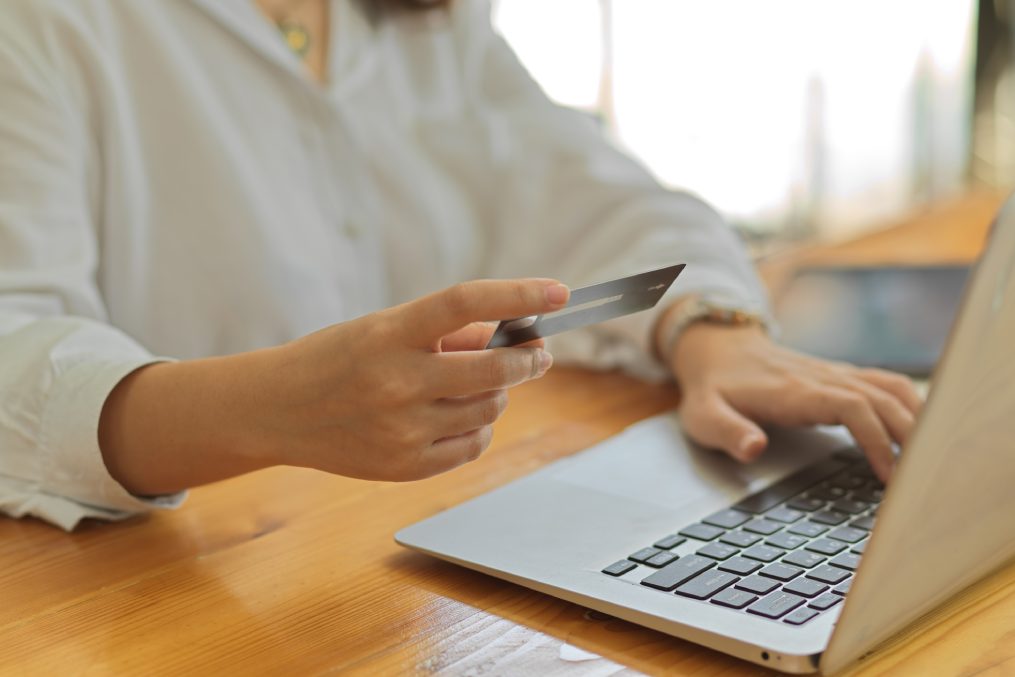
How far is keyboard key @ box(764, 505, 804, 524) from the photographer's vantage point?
1.87 feet

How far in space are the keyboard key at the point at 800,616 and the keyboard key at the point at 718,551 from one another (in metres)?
0.07

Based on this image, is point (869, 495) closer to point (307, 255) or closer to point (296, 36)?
point (307, 255)

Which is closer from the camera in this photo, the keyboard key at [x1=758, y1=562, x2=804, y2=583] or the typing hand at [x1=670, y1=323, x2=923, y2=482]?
the keyboard key at [x1=758, y1=562, x2=804, y2=583]

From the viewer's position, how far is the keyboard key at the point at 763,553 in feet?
1.67

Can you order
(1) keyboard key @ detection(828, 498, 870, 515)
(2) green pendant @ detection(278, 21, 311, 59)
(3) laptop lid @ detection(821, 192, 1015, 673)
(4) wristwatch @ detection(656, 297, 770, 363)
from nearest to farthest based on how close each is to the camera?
(3) laptop lid @ detection(821, 192, 1015, 673) → (1) keyboard key @ detection(828, 498, 870, 515) → (4) wristwatch @ detection(656, 297, 770, 363) → (2) green pendant @ detection(278, 21, 311, 59)

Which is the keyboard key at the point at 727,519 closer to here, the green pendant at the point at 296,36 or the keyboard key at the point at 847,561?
the keyboard key at the point at 847,561

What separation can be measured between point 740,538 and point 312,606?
22 cm

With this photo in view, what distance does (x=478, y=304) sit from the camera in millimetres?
464

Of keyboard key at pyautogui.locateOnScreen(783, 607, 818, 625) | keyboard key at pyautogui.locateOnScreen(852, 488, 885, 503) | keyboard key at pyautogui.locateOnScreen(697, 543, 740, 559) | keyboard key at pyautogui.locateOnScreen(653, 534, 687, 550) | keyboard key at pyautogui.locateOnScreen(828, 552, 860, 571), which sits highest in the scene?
keyboard key at pyautogui.locateOnScreen(783, 607, 818, 625)

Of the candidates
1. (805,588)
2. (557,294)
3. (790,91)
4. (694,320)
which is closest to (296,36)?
(694,320)

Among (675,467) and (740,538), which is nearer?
(740,538)

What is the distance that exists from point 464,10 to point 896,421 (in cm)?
85

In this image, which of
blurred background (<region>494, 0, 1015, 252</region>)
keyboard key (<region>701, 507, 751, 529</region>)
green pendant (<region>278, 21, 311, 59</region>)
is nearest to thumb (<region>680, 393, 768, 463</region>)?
keyboard key (<region>701, 507, 751, 529</region>)

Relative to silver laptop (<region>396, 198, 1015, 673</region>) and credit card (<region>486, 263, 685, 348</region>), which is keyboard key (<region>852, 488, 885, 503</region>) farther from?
credit card (<region>486, 263, 685, 348</region>)
